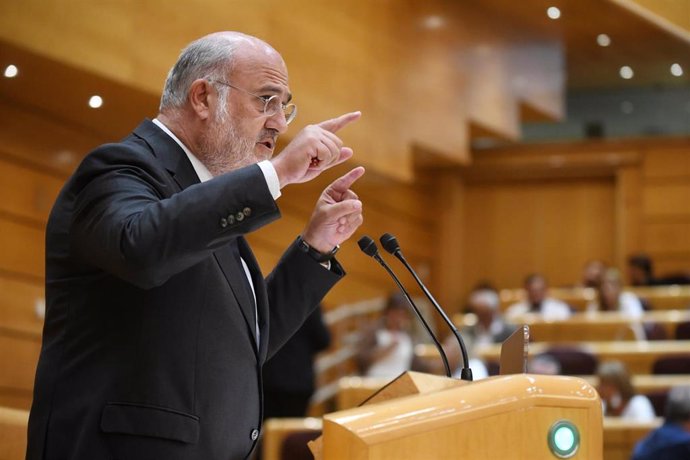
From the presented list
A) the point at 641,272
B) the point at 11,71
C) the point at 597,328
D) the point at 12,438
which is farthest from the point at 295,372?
the point at 641,272

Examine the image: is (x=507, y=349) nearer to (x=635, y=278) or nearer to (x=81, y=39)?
(x=81, y=39)

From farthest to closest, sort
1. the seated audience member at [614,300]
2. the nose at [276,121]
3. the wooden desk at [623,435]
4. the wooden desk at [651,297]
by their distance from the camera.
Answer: the wooden desk at [651,297] → the seated audience member at [614,300] → the wooden desk at [623,435] → the nose at [276,121]

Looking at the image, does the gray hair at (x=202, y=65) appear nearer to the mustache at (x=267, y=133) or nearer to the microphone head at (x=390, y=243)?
the mustache at (x=267, y=133)

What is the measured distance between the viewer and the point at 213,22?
3.25m

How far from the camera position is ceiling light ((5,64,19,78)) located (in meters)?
2.82

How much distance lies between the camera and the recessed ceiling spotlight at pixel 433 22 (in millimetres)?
5121

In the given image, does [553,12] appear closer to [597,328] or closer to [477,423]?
[597,328]

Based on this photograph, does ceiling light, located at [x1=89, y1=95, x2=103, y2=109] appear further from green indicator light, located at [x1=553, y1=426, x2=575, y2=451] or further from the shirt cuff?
green indicator light, located at [x1=553, y1=426, x2=575, y2=451]

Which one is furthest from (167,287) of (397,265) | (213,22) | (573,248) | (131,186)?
→ (573,248)

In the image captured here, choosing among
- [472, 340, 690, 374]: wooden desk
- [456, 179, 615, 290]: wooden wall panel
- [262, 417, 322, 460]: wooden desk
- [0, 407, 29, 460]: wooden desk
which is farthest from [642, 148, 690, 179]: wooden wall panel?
[0, 407, 29, 460]: wooden desk

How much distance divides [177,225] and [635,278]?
7057 mm

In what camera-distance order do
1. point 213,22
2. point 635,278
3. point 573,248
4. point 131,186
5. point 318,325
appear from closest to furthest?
point 131,186 → point 213,22 → point 318,325 → point 635,278 → point 573,248

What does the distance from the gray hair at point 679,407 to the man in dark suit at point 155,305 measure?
7.68 ft

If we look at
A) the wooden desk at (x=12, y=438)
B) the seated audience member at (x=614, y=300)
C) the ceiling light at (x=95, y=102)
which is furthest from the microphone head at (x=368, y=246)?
the seated audience member at (x=614, y=300)
